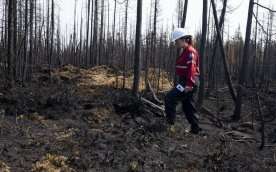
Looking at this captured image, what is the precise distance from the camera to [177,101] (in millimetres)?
6930

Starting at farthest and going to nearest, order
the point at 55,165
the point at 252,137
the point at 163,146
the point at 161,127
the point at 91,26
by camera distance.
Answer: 1. the point at 91,26
2. the point at 252,137
3. the point at 161,127
4. the point at 163,146
5. the point at 55,165

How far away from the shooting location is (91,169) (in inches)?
245

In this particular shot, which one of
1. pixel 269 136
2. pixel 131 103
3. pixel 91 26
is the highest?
pixel 91 26

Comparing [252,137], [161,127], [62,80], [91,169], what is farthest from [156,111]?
[62,80]

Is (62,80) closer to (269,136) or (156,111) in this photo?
(156,111)

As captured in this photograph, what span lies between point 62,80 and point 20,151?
18.0 meters

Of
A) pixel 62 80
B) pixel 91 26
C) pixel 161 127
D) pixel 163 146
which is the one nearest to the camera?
pixel 163 146

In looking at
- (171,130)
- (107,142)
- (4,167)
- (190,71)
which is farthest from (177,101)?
(4,167)

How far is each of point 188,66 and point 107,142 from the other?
8.79 ft

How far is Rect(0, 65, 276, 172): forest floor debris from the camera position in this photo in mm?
6457

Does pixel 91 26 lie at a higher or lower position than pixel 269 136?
higher

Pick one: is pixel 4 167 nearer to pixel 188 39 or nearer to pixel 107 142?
pixel 107 142

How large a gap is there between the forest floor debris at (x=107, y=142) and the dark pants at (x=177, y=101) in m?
0.88

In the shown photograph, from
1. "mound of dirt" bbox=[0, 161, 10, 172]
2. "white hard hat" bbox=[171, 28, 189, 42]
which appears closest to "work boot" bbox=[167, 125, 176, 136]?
"white hard hat" bbox=[171, 28, 189, 42]
